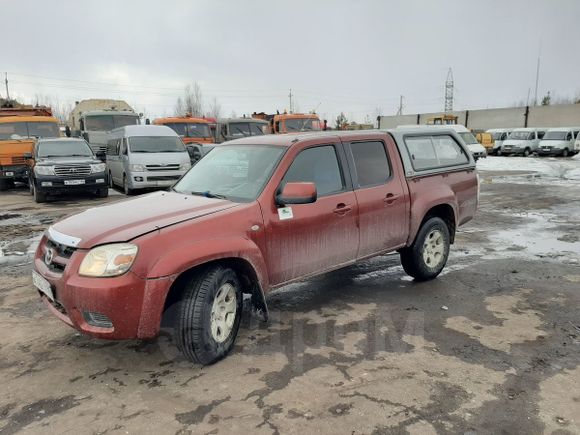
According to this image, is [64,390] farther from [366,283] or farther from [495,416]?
[366,283]

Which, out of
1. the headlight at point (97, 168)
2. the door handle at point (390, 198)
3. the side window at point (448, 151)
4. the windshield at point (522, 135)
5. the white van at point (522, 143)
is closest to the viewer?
the door handle at point (390, 198)

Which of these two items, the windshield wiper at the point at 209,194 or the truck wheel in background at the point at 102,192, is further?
the truck wheel in background at the point at 102,192

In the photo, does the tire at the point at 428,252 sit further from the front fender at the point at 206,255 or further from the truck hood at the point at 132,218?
the truck hood at the point at 132,218

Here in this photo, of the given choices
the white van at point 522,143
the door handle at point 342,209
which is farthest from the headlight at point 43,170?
the white van at point 522,143

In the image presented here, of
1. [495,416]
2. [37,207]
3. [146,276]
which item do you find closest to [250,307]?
[146,276]

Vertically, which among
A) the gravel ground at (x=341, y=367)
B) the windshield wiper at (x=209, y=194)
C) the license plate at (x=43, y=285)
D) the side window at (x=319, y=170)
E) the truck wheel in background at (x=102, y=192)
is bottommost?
the gravel ground at (x=341, y=367)

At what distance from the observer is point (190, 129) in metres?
19.3

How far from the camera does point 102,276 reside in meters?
3.16

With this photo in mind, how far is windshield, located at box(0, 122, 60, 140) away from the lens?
15.2 m

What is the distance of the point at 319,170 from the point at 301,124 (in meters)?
15.5

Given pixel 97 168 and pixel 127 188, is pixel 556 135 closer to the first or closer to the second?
pixel 127 188

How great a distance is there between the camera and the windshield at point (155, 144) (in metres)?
13.7

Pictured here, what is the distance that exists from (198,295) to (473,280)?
144 inches

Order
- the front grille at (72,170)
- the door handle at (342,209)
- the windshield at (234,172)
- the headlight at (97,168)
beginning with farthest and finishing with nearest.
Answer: the headlight at (97,168)
the front grille at (72,170)
the door handle at (342,209)
the windshield at (234,172)
